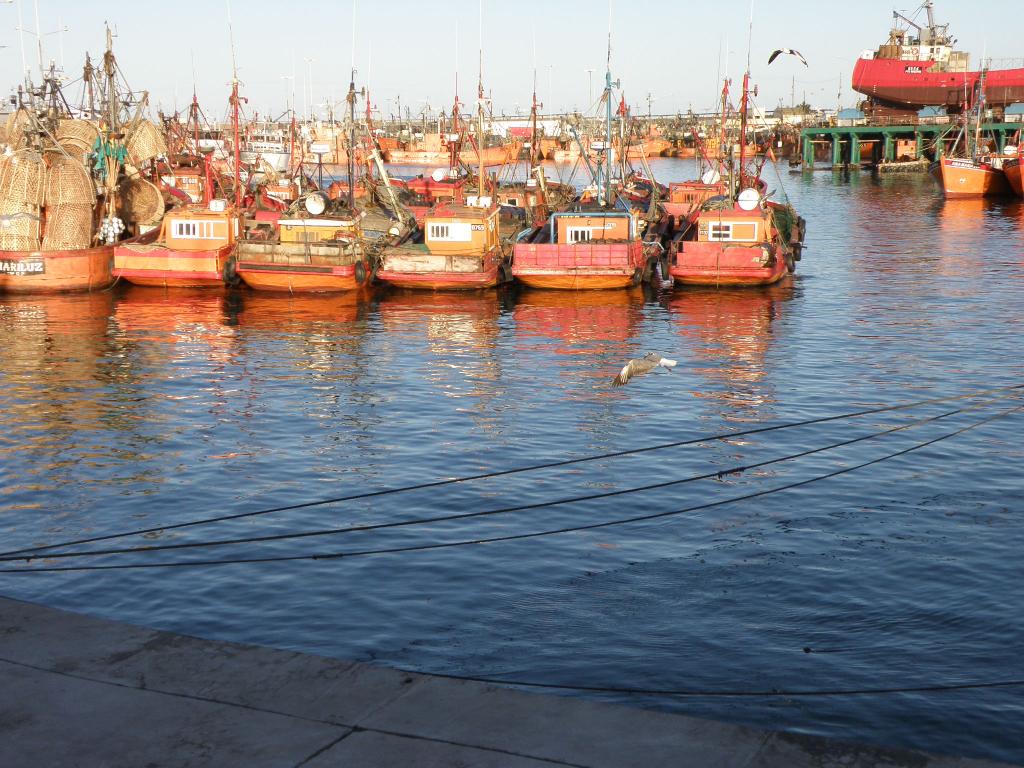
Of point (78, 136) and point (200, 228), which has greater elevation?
point (78, 136)

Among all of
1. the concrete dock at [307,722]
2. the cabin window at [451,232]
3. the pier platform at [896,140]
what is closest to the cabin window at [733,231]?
the cabin window at [451,232]

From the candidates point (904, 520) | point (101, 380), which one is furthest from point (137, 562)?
point (101, 380)

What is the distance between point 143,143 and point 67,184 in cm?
1373

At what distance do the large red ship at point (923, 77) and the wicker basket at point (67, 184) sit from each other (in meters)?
122

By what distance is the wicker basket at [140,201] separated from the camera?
181ft

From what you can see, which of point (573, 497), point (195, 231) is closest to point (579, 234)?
point (195, 231)

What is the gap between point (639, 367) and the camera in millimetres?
31594

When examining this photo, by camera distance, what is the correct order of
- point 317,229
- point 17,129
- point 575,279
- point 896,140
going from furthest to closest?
point 896,140 < point 17,129 < point 317,229 < point 575,279

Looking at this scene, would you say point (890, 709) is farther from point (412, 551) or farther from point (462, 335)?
point (462, 335)

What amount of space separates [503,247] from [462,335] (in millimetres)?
12319

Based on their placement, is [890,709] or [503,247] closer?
[890,709]

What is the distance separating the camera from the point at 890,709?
524 inches

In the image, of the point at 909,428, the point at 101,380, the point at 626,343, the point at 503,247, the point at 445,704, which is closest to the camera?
the point at 445,704

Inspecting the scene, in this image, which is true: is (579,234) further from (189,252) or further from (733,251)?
(189,252)
